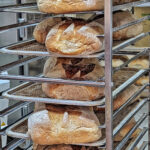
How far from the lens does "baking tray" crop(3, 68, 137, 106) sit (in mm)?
1572

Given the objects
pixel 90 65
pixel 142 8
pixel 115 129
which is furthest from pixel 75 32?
pixel 142 8

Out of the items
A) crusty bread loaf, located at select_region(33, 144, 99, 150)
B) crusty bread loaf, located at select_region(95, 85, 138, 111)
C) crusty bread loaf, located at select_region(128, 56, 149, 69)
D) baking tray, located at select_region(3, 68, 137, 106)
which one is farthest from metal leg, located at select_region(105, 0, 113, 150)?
crusty bread loaf, located at select_region(128, 56, 149, 69)

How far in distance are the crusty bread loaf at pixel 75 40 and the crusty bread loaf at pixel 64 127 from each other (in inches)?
11.0

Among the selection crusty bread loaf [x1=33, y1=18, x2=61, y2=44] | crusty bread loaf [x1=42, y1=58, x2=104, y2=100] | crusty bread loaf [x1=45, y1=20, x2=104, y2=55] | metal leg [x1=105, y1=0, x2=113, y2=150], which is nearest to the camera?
metal leg [x1=105, y1=0, x2=113, y2=150]

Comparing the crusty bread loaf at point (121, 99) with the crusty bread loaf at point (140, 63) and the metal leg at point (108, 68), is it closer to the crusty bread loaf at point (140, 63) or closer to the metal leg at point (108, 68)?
the metal leg at point (108, 68)

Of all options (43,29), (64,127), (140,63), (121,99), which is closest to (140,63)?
(140,63)

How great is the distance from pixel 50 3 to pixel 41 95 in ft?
1.44

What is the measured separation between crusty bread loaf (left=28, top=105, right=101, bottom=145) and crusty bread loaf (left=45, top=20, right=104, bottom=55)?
0.91ft

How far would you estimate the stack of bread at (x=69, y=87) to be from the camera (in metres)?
1.55

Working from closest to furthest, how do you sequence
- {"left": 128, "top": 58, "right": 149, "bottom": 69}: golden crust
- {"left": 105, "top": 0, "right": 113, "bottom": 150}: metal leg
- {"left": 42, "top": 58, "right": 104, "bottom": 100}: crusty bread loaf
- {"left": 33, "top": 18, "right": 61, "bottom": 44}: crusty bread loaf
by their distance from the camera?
{"left": 105, "top": 0, "right": 113, "bottom": 150}: metal leg, {"left": 42, "top": 58, "right": 104, "bottom": 100}: crusty bread loaf, {"left": 33, "top": 18, "right": 61, "bottom": 44}: crusty bread loaf, {"left": 128, "top": 58, "right": 149, "bottom": 69}: golden crust

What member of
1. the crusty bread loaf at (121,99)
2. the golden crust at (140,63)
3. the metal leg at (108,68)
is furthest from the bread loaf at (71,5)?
the golden crust at (140,63)

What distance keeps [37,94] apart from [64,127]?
0.24 m

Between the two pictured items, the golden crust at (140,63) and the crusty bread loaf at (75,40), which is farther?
the golden crust at (140,63)

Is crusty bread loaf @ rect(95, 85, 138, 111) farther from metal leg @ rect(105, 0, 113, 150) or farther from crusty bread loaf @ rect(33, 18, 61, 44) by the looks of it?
crusty bread loaf @ rect(33, 18, 61, 44)
